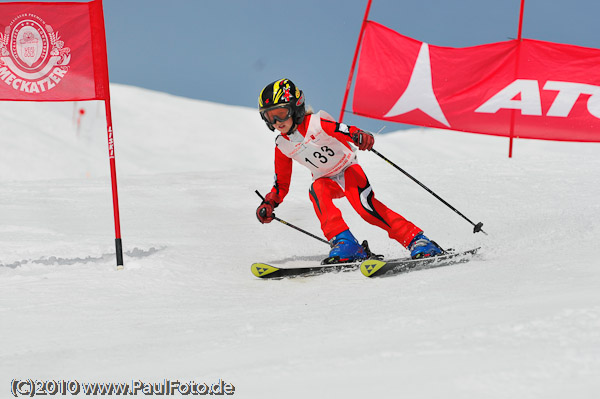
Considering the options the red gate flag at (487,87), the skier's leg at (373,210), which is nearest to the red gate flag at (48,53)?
the skier's leg at (373,210)

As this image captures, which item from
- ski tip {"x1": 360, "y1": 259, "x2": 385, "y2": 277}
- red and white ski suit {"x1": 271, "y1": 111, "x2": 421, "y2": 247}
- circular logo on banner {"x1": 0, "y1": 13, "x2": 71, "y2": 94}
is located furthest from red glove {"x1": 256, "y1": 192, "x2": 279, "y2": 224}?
circular logo on banner {"x1": 0, "y1": 13, "x2": 71, "y2": 94}

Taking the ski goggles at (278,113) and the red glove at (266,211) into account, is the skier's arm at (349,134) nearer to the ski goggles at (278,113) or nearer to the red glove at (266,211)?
the ski goggles at (278,113)

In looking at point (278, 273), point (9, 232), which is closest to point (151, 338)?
point (278, 273)

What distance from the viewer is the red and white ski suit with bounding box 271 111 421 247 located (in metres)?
4.56

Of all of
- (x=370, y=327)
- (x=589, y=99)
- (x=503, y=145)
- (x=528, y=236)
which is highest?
(x=589, y=99)

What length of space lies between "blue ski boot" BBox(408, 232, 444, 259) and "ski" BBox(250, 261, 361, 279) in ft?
1.31

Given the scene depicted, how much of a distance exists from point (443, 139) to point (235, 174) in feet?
58.9

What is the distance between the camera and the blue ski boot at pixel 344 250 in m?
4.44

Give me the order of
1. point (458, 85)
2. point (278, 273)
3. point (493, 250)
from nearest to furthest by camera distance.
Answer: point (278, 273), point (493, 250), point (458, 85)

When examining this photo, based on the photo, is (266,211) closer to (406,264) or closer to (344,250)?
(344,250)

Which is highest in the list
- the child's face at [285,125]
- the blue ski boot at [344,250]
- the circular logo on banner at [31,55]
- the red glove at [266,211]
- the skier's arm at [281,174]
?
the circular logo on banner at [31,55]

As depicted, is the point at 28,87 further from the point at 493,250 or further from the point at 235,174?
the point at 235,174

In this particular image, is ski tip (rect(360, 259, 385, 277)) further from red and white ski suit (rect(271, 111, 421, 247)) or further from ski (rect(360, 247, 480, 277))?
red and white ski suit (rect(271, 111, 421, 247))

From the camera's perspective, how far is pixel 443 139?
26562mm
